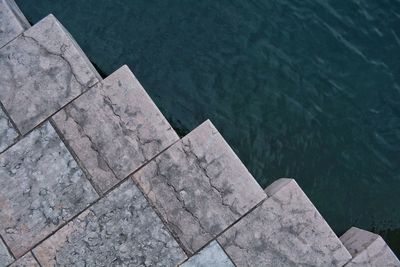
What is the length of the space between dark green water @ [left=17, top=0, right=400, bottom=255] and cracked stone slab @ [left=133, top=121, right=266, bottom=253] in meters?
1.21

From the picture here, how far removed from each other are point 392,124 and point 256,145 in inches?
77.6

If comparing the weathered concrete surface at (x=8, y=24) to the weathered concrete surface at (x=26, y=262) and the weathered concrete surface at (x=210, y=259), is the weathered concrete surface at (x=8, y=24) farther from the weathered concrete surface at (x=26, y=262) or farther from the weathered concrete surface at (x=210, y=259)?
the weathered concrete surface at (x=210, y=259)

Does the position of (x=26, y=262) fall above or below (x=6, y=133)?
below

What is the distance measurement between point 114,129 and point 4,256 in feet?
5.76

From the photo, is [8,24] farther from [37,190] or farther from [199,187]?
[199,187]

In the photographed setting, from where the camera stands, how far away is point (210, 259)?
486 centimetres

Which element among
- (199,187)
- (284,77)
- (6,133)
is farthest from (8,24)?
(284,77)

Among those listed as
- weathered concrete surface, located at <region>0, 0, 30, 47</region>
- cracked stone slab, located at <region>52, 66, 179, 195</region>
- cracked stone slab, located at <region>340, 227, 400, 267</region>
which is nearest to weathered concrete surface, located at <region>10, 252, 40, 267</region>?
cracked stone slab, located at <region>52, 66, 179, 195</region>

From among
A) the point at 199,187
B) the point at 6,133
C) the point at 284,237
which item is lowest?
the point at 284,237

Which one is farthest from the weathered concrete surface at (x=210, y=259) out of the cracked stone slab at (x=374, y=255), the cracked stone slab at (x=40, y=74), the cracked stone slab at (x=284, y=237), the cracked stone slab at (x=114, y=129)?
the cracked stone slab at (x=40, y=74)

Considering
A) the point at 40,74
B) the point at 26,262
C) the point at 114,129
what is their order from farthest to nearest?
1. the point at 40,74
2. the point at 114,129
3. the point at 26,262

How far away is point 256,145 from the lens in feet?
20.5

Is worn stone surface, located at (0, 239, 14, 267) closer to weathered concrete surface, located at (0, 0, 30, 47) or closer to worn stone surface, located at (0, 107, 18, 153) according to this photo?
worn stone surface, located at (0, 107, 18, 153)

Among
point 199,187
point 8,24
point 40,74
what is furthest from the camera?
point 8,24
